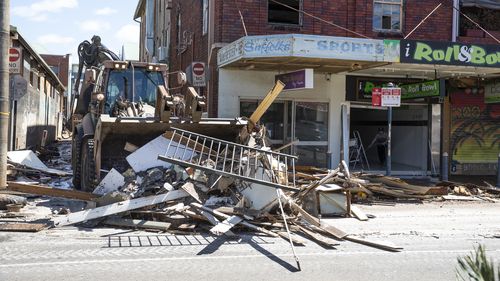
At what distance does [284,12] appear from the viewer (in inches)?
683

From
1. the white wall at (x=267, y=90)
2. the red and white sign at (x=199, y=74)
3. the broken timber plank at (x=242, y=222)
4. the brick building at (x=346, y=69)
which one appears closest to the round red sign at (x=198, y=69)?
the red and white sign at (x=199, y=74)

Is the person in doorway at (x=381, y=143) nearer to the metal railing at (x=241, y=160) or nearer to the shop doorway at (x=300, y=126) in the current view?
the shop doorway at (x=300, y=126)

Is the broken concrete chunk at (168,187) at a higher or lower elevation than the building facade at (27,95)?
lower

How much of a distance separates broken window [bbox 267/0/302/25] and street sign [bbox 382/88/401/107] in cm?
458

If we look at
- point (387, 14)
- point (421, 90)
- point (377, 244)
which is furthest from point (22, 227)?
point (387, 14)

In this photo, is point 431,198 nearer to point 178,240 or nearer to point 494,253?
point 494,253

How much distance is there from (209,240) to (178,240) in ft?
1.50

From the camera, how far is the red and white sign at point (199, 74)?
615 inches

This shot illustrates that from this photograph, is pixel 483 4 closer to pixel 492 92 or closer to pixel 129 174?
pixel 492 92

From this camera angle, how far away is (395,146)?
21.1 m

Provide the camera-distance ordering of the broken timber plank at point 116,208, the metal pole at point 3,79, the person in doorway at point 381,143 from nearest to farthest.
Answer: the broken timber plank at point 116,208 < the metal pole at point 3,79 < the person in doorway at point 381,143

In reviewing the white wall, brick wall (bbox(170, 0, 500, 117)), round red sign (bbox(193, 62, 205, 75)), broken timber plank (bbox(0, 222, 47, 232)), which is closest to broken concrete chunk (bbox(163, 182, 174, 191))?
broken timber plank (bbox(0, 222, 47, 232))

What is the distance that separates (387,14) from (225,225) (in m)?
11.8

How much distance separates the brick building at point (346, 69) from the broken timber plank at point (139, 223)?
6207 mm
